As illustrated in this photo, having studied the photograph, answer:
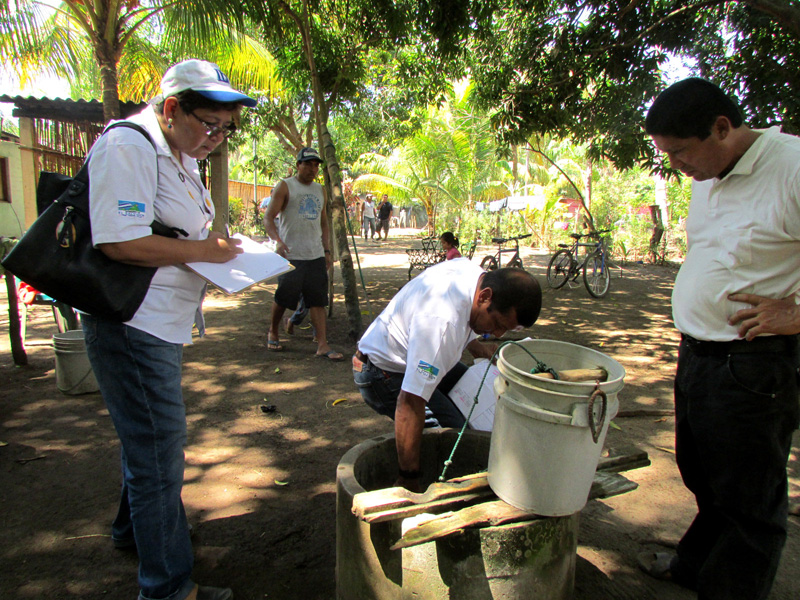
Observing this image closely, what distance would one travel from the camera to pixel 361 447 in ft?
7.54

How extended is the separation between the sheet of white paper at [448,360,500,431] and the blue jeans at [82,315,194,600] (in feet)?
4.32

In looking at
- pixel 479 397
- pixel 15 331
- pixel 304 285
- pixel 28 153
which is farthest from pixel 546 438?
A: pixel 28 153

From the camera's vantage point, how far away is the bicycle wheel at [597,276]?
9617mm

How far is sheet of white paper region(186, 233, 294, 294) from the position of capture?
1.87 meters

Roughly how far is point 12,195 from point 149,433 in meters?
14.1

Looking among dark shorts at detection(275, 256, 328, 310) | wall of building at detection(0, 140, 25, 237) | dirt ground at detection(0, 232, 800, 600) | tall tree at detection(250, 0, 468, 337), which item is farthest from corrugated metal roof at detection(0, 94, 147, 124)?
wall of building at detection(0, 140, 25, 237)

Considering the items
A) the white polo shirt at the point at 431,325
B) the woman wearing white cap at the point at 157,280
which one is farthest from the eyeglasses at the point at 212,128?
the white polo shirt at the point at 431,325

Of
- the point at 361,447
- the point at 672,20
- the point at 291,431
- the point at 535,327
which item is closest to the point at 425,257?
the point at 535,327

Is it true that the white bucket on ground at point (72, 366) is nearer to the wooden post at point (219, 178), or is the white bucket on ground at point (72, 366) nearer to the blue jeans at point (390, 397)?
the blue jeans at point (390, 397)

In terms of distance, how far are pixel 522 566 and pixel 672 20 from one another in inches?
264

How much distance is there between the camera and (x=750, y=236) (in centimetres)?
181

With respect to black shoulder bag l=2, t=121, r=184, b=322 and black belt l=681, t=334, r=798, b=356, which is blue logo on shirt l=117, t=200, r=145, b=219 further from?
Result: black belt l=681, t=334, r=798, b=356

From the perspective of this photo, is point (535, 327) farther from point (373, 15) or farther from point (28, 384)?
point (28, 384)

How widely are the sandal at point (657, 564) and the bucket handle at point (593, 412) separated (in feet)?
4.04
